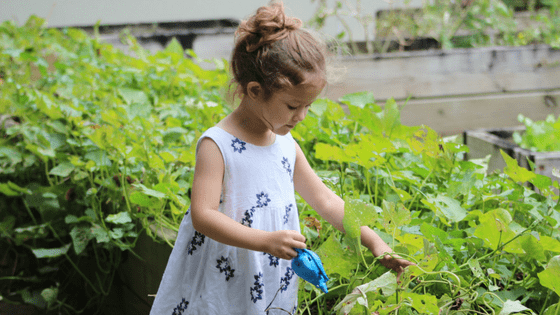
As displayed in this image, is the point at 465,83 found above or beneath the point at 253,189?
above

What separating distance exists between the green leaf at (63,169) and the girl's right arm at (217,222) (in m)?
0.86

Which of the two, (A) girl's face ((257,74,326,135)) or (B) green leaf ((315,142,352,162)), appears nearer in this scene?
(A) girl's face ((257,74,326,135))

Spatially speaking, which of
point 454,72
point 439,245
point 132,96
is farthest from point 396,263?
point 454,72

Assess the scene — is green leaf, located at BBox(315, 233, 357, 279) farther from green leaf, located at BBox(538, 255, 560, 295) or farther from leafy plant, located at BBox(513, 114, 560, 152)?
leafy plant, located at BBox(513, 114, 560, 152)

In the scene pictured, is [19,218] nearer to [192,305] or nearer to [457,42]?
[192,305]

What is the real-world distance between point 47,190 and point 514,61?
2.73 metres

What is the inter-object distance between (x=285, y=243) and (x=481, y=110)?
2.57m

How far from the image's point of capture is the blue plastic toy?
2.33 feet

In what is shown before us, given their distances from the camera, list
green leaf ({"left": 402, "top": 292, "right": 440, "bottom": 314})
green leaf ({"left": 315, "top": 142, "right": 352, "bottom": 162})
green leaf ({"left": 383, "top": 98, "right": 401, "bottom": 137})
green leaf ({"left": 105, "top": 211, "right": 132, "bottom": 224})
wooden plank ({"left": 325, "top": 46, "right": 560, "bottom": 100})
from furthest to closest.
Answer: wooden plank ({"left": 325, "top": 46, "right": 560, "bottom": 100})
green leaf ({"left": 383, "top": 98, "right": 401, "bottom": 137})
green leaf ({"left": 105, "top": 211, "right": 132, "bottom": 224})
green leaf ({"left": 315, "top": 142, "right": 352, "bottom": 162})
green leaf ({"left": 402, "top": 292, "right": 440, "bottom": 314})

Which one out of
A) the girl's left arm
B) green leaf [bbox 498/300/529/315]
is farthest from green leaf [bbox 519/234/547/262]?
the girl's left arm

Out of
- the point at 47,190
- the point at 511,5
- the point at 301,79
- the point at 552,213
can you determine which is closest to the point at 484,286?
the point at 552,213

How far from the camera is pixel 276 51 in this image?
0.81 metres

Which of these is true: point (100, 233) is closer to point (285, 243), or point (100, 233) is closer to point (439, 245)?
point (285, 243)

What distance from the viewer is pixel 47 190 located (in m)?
1.64
